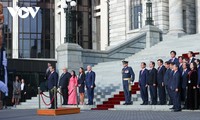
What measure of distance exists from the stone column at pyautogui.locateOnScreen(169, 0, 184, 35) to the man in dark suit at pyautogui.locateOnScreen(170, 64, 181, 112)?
16025 mm

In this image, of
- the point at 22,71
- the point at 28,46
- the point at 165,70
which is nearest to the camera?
the point at 165,70

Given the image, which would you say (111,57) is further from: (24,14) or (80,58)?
(24,14)

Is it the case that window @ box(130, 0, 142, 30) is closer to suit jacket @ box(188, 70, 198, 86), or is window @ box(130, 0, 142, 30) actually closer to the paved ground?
suit jacket @ box(188, 70, 198, 86)

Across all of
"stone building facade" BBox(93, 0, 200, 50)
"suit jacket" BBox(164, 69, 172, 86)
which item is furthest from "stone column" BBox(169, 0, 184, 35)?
"suit jacket" BBox(164, 69, 172, 86)

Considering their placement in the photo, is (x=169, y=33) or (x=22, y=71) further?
(x=22, y=71)

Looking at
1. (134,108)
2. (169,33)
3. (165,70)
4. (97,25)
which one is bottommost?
(134,108)

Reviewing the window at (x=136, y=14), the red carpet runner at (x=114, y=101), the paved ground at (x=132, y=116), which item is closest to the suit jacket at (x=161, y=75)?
the paved ground at (x=132, y=116)

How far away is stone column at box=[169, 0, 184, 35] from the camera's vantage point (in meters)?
30.5

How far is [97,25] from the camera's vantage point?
55.0 metres

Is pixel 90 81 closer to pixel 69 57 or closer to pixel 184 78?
pixel 184 78

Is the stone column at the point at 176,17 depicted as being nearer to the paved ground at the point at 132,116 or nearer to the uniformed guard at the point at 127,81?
the uniformed guard at the point at 127,81

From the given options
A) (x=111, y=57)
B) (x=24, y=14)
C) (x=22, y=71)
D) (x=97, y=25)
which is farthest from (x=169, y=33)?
(x=24, y=14)

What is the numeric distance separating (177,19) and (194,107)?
16868mm

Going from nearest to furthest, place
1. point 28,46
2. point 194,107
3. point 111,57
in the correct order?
point 194,107 → point 111,57 → point 28,46
